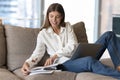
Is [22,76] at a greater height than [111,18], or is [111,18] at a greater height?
[111,18]

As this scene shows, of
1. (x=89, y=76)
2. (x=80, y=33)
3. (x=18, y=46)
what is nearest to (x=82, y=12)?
(x=80, y=33)

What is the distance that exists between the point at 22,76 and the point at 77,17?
285cm

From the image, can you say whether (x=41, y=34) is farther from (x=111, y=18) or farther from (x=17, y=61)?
(x=111, y=18)

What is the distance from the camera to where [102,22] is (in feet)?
16.9

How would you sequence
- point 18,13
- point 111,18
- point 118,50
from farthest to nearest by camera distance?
point 111,18, point 18,13, point 118,50

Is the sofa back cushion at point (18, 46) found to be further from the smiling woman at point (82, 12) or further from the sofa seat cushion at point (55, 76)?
the smiling woman at point (82, 12)

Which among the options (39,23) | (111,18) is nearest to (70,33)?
(39,23)

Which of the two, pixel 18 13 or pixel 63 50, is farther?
pixel 18 13

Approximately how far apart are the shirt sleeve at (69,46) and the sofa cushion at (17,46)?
329mm

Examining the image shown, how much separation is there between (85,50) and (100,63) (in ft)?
0.67

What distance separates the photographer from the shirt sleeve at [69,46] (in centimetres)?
261

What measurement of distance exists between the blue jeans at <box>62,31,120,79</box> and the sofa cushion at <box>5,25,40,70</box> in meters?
0.49

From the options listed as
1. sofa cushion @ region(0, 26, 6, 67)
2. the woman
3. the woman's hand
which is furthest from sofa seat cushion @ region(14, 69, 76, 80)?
sofa cushion @ region(0, 26, 6, 67)

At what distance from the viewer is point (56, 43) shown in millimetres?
2719
